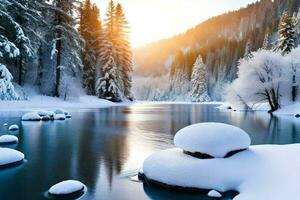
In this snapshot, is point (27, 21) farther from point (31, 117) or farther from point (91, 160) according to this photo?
point (91, 160)

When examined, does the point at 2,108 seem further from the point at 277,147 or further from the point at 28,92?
the point at 277,147

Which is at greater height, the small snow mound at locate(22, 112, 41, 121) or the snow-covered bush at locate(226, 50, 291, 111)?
the snow-covered bush at locate(226, 50, 291, 111)

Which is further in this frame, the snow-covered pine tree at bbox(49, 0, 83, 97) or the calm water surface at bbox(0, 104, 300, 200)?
the snow-covered pine tree at bbox(49, 0, 83, 97)

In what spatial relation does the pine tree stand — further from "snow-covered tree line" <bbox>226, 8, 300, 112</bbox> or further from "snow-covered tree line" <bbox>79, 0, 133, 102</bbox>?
"snow-covered tree line" <bbox>226, 8, 300, 112</bbox>

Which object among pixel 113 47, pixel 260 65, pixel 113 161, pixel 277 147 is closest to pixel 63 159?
pixel 113 161

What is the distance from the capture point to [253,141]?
1814 centimetres

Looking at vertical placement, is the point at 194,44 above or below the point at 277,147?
above

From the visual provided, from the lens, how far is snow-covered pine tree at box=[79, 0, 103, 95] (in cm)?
5400

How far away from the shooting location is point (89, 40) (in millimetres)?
55656

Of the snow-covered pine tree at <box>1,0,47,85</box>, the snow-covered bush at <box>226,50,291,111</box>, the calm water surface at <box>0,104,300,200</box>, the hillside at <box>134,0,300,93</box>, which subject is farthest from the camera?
the hillside at <box>134,0,300,93</box>

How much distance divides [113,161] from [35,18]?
29.8 meters

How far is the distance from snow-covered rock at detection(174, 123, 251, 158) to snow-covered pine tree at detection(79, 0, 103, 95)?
44860 millimetres

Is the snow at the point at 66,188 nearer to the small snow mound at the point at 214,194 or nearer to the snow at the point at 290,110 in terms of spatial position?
the small snow mound at the point at 214,194

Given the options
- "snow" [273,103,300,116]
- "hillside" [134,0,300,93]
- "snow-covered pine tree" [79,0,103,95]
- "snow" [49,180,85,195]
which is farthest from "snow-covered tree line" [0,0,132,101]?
"hillside" [134,0,300,93]
